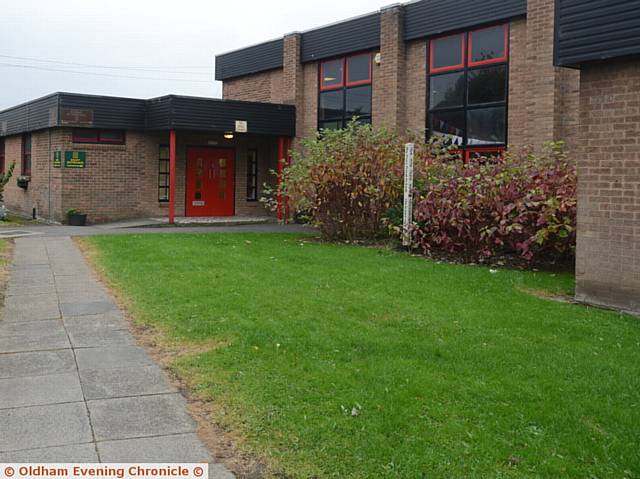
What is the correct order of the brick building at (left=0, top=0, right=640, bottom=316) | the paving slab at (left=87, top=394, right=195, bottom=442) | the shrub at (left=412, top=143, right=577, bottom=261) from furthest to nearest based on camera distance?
the shrub at (left=412, top=143, right=577, bottom=261), the brick building at (left=0, top=0, right=640, bottom=316), the paving slab at (left=87, top=394, right=195, bottom=442)

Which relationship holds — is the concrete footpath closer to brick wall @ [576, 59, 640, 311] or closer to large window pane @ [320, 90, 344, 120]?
brick wall @ [576, 59, 640, 311]

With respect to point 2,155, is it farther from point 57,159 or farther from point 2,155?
point 57,159

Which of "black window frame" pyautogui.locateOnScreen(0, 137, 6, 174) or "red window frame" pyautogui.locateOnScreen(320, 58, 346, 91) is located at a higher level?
"red window frame" pyautogui.locateOnScreen(320, 58, 346, 91)

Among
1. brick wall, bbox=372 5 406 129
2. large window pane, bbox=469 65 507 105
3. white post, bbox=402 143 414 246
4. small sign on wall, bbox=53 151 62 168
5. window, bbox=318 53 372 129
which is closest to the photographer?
white post, bbox=402 143 414 246

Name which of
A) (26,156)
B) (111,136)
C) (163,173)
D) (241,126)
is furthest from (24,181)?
(241,126)

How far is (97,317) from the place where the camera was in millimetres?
7598

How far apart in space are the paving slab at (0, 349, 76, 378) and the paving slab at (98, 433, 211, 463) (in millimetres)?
1703

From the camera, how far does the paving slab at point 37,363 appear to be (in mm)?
5586

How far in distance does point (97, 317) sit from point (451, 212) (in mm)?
6825

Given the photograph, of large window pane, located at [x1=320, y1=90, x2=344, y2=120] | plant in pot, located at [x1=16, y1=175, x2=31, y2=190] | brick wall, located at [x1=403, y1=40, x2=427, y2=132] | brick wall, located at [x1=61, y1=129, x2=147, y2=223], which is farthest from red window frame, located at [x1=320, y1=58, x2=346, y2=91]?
plant in pot, located at [x1=16, y1=175, x2=31, y2=190]

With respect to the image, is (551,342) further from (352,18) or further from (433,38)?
(352,18)

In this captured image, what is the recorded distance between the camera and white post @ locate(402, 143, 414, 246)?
1341cm

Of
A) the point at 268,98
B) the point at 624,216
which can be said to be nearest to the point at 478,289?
the point at 624,216

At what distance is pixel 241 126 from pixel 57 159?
539cm
